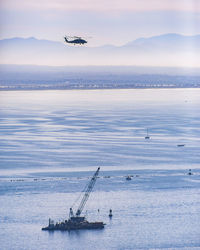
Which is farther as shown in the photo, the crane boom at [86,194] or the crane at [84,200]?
the crane boom at [86,194]

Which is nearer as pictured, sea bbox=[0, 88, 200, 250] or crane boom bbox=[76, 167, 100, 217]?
sea bbox=[0, 88, 200, 250]

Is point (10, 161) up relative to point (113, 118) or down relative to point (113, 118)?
down

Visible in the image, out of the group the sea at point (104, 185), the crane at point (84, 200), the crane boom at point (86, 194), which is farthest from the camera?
the crane boom at point (86, 194)

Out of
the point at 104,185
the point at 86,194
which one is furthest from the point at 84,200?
the point at 104,185

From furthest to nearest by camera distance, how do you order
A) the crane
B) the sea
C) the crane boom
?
the crane boom
the crane
the sea

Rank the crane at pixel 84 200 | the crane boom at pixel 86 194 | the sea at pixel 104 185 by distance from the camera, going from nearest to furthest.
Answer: the sea at pixel 104 185, the crane at pixel 84 200, the crane boom at pixel 86 194

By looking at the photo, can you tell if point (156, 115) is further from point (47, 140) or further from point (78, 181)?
point (78, 181)


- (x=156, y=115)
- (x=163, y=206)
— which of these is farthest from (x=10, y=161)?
(x=156, y=115)

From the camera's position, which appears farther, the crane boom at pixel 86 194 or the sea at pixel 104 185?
the crane boom at pixel 86 194

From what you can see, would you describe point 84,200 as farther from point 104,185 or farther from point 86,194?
point 104,185
